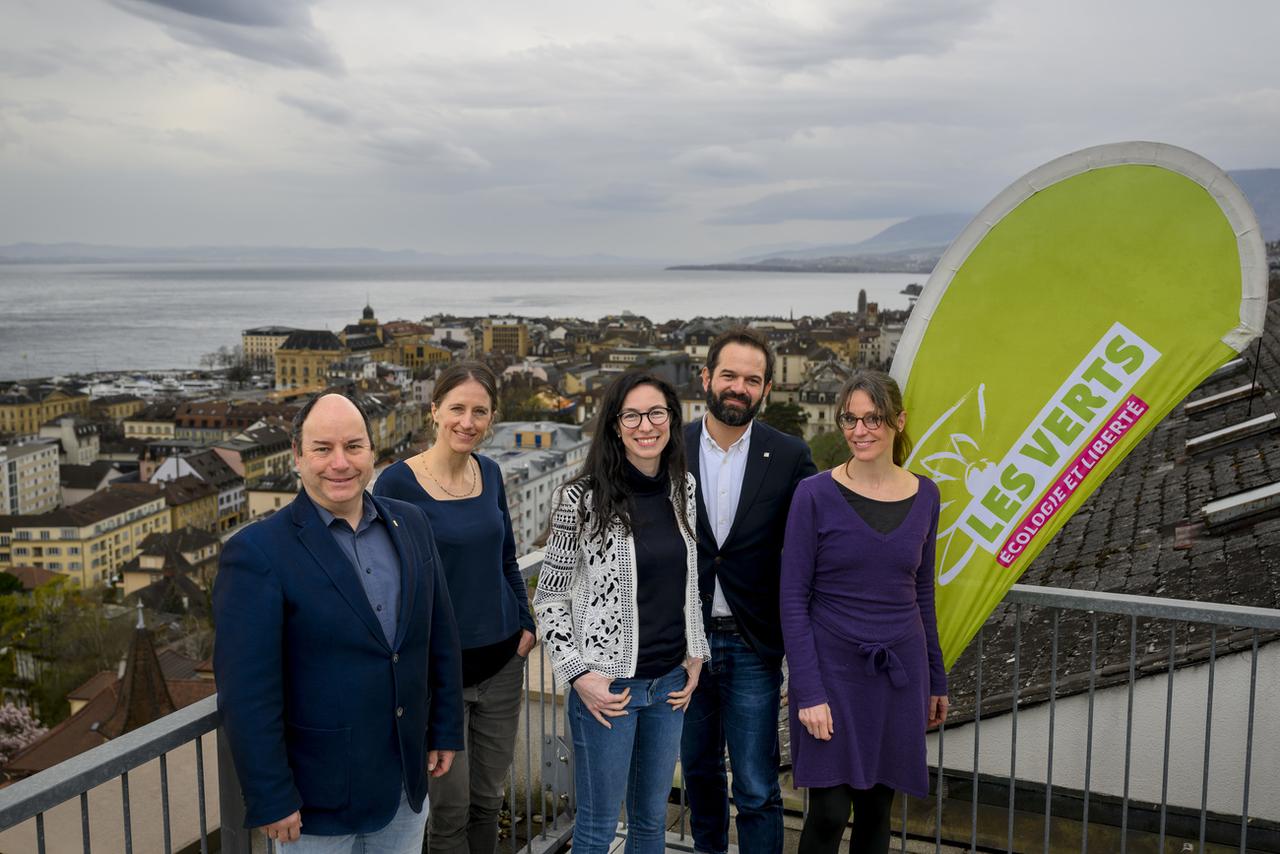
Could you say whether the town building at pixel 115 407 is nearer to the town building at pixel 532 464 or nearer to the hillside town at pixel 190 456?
the hillside town at pixel 190 456

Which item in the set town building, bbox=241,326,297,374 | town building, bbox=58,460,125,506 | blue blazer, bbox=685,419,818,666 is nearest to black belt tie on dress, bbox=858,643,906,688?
blue blazer, bbox=685,419,818,666

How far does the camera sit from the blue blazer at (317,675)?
1793mm

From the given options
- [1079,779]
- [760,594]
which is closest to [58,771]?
[760,594]

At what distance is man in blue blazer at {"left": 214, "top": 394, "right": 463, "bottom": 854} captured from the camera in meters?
1.80

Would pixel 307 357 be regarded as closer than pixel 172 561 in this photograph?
No

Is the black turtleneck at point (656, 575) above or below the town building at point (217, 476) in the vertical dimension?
above

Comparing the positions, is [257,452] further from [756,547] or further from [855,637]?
[855,637]

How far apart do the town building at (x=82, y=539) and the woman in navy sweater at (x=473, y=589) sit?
5472cm

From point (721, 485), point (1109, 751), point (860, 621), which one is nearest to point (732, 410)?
point (721, 485)

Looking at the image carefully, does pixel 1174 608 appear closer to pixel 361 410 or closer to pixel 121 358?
pixel 361 410

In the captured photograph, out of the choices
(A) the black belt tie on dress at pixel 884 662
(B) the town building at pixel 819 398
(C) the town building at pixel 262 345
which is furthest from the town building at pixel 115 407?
(A) the black belt tie on dress at pixel 884 662

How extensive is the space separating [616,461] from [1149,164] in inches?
59.7

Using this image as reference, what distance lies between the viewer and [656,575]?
2.32 metres

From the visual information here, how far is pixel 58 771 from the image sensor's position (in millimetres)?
1655
